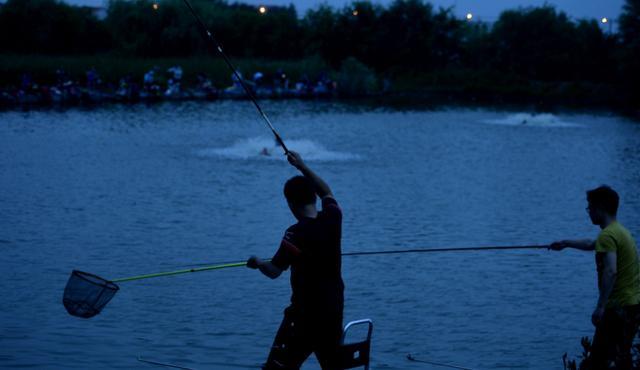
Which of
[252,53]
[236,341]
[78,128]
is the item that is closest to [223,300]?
[236,341]

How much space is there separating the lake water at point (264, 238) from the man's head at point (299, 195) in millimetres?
3287

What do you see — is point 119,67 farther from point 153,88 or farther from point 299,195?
point 299,195

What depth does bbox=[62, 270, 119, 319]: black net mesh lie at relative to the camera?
6.23 meters

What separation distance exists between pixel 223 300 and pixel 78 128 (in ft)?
84.1

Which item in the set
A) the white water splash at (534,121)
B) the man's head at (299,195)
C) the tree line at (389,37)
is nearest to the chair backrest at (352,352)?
the man's head at (299,195)

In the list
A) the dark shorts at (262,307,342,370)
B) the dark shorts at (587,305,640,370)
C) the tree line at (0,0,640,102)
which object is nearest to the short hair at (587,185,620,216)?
the dark shorts at (587,305,640,370)

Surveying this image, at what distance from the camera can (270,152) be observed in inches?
1131

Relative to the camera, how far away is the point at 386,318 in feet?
35.0

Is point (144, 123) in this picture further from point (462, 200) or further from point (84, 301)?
point (84, 301)

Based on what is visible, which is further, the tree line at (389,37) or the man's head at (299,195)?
the tree line at (389,37)

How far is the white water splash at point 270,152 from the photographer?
28214mm

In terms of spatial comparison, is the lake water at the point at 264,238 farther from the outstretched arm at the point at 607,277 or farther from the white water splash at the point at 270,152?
the outstretched arm at the point at 607,277

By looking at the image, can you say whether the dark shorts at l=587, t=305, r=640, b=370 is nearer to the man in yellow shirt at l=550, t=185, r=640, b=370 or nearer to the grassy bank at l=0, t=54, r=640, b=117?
the man in yellow shirt at l=550, t=185, r=640, b=370

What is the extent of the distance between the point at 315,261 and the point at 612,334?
207 cm
